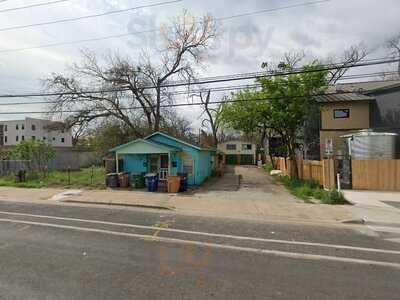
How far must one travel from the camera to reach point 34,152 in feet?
73.0

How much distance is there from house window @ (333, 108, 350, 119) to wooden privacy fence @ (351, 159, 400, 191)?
10.3 m

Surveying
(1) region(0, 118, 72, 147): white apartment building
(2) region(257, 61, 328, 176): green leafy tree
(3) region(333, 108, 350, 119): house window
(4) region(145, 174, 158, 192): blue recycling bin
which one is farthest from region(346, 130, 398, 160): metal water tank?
(1) region(0, 118, 72, 147): white apartment building

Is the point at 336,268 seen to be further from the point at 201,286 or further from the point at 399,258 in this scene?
the point at 201,286

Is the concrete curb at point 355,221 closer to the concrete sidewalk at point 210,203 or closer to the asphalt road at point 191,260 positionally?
the concrete sidewalk at point 210,203

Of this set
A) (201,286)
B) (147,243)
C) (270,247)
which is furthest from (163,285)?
(270,247)

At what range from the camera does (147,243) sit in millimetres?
6621

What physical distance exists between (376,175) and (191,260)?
12.9m

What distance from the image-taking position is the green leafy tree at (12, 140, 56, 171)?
22016mm

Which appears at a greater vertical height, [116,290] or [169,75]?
[169,75]

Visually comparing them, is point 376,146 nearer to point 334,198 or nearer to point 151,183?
point 334,198

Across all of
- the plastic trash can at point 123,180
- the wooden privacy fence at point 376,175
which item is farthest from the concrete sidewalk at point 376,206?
the plastic trash can at point 123,180

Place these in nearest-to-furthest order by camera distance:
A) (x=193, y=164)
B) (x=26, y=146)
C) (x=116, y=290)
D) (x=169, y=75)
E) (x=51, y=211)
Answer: (x=116, y=290) < (x=51, y=211) < (x=193, y=164) < (x=26, y=146) < (x=169, y=75)

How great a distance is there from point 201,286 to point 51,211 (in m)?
8.24

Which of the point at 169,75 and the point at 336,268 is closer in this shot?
the point at 336,268
